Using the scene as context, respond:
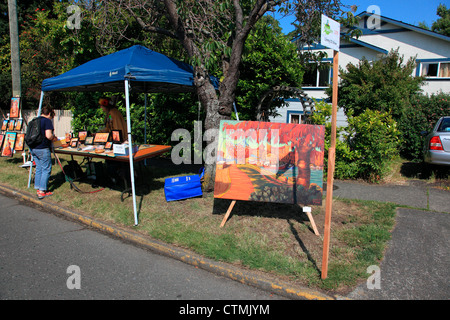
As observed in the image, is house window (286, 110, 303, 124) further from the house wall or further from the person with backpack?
the person with backpack

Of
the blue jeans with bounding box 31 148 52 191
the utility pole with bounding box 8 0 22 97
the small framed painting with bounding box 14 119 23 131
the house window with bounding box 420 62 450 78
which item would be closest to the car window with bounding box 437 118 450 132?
the house window with bounding box 420 62 450 78

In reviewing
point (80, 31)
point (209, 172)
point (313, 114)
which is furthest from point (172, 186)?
point (80, 31)

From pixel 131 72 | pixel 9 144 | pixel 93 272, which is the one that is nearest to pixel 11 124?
pixel 9 144

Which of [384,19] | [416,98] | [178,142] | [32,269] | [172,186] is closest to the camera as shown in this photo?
[32,269]

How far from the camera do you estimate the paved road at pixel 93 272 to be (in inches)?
141

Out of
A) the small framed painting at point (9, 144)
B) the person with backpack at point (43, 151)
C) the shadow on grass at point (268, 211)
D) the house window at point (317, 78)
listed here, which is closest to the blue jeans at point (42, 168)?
the person with backpack at point (43, 151)

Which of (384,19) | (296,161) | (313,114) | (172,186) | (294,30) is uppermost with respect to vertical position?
(384,19)

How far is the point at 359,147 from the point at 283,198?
13.5 ft

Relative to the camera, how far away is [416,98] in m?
12.3

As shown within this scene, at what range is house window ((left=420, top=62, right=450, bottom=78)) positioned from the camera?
15.0 m

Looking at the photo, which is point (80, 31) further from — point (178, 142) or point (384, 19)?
point (384, 19)

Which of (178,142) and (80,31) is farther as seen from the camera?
(178,142)

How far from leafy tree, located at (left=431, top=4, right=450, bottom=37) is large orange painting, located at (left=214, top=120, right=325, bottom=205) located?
35216 mm

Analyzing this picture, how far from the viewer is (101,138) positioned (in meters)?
7.24
